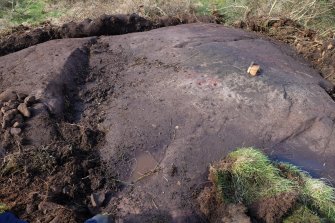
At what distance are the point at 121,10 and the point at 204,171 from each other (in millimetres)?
3993

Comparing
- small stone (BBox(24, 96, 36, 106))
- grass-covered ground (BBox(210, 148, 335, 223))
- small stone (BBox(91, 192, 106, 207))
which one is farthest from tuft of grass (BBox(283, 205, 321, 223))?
small stone (BBox(24, 96, 36, 106))

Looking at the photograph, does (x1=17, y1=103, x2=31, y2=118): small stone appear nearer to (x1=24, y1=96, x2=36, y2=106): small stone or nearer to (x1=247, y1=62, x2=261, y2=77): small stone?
(x1=24, y1=96, x2=36, y2=106): small stone

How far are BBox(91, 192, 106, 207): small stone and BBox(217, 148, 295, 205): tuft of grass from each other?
2.71 ft

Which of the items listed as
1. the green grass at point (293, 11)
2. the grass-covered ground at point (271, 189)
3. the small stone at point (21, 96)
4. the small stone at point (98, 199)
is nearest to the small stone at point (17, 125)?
the small stone at point (21, 96)

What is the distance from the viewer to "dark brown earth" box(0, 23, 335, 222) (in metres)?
2.91

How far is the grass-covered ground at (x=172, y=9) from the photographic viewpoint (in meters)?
5.68

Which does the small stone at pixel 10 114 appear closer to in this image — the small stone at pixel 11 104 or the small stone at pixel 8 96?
the small stone at pixel 11 104

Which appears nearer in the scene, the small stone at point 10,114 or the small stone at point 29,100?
the small stone at point 10,114

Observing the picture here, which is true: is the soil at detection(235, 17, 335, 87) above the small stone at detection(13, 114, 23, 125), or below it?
above

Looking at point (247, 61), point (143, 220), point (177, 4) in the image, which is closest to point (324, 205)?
point (143, 220)

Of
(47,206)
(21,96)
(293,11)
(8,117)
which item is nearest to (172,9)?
(293,11)

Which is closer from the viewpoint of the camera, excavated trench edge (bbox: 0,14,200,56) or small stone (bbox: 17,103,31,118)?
small stone (bbox: 17,103,31,118)

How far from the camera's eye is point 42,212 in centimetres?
272

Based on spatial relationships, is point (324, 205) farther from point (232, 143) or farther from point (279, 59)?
point (279, 59)
